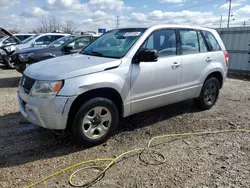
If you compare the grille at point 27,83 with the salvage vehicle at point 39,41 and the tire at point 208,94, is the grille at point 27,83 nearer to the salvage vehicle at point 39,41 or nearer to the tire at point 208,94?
the tire at point 208,94

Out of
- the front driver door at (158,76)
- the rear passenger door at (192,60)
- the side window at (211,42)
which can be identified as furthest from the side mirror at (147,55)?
the side window at (211,42)

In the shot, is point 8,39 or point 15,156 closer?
point 15,156

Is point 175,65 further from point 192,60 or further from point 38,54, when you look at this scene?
point 38,54

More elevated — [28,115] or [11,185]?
[28,115]

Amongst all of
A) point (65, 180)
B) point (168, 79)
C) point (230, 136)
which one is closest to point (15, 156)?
point (65, 180)

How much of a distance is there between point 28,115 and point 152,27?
247 cm

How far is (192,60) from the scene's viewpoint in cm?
468

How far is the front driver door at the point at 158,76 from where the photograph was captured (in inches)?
154

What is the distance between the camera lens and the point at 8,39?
13.4 m

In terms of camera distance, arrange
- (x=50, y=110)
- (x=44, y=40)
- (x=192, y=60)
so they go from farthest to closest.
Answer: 1. (x=44, y=40)
2. (x=192, y=60)
3. (x=50, y=110)

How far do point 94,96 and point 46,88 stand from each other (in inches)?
27.2

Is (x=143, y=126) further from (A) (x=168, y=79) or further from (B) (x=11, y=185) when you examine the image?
(B) (x=11, y=185)

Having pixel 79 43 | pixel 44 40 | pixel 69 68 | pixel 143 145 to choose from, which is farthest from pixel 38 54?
pixel 44 40

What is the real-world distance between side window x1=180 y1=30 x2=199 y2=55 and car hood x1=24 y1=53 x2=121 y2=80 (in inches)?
62.7
